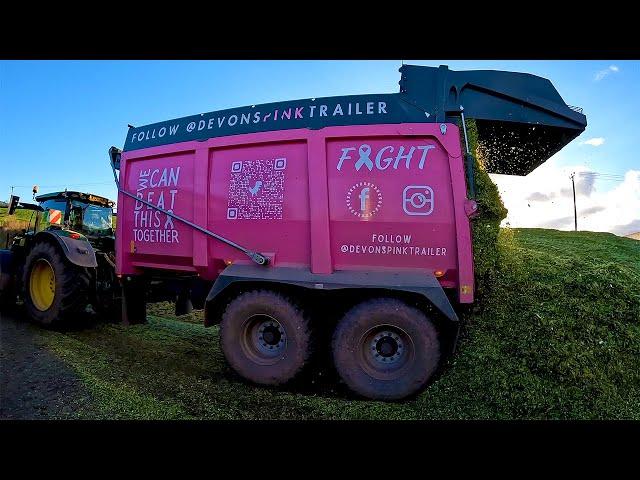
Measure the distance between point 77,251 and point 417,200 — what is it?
4.65 metres

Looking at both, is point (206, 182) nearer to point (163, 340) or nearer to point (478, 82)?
point (163, 340)

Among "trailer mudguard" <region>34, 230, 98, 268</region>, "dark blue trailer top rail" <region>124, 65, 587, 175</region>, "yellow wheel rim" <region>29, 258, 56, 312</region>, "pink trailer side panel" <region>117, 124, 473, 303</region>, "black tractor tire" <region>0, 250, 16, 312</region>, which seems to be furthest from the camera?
"black tractor tire" <region>0, 250, 16, 312</region>

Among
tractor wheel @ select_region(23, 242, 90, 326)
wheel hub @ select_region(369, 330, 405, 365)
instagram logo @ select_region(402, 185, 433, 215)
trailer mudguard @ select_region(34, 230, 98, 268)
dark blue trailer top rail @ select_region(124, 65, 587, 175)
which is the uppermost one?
dark blue trailer top rail @ select_region(124, 65, 587, 175)

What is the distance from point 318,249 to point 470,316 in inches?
63.4

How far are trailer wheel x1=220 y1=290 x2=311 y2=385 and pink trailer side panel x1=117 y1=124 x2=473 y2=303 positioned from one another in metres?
0.46

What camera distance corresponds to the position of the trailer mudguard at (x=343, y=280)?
3135 millimetres

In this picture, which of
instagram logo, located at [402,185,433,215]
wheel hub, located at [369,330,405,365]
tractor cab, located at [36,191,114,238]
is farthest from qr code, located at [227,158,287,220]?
tractor cab, located at [36,191,114,238]

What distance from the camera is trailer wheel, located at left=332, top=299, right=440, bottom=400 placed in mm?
3127

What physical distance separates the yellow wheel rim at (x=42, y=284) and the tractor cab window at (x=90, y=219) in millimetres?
1062

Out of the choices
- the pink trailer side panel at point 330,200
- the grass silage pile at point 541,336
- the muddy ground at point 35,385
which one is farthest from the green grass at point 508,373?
the pink trailer side panel at point 330,200

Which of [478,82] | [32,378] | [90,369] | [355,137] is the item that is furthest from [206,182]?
[478,82]

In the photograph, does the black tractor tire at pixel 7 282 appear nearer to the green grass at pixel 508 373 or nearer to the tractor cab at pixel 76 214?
the tractor cab at pixel 76 214

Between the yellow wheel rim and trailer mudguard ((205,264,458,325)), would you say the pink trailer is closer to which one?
trailer mudguard ((205,264,458,325))

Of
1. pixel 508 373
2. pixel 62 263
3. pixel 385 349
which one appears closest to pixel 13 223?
pixel 62 263
